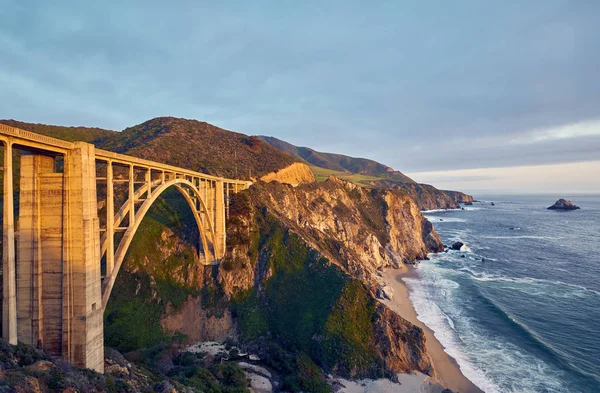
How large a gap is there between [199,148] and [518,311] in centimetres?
6506

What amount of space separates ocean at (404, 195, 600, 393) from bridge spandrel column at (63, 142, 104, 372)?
99.5 feet

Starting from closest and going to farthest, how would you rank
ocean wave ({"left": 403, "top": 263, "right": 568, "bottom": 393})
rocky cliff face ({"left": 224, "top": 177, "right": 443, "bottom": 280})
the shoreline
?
1. ocean wave ({"left": 403, "top": 263, "right": 568, "bottom": 393})
2. the shoreline
3. rocky cliff face ({"left": 224, "top": 177, "right": 443, "bottom": 280})

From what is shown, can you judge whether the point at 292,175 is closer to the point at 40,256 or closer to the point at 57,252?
the point at 57,252

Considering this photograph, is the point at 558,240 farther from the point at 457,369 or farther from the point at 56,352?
the point at 56,352

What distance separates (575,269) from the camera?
55406 millimetres

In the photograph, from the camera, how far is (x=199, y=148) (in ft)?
221

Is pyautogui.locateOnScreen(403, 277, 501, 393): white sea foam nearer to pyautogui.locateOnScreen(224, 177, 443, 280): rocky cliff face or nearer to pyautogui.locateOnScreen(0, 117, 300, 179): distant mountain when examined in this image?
pyautogui.locateOnScreen(224, 177, 443, 280): rocky cliff face

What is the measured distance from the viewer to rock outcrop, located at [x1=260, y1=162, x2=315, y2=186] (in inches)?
2566

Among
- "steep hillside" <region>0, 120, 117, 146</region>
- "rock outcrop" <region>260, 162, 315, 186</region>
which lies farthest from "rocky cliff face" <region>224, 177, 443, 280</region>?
"steep hillside" <region>0, 120, 117, 146</region>

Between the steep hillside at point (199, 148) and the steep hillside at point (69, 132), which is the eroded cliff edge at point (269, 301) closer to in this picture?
the steep hillside at point (199, 148)

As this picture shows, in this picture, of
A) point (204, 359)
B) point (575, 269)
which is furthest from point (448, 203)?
point (204, 359)

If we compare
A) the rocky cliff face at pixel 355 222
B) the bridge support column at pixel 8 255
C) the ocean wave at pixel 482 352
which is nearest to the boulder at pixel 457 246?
the rocky cliff face at pixel 355 222

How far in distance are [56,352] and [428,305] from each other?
135 feet

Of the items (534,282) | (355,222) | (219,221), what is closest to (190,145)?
(219,221)
